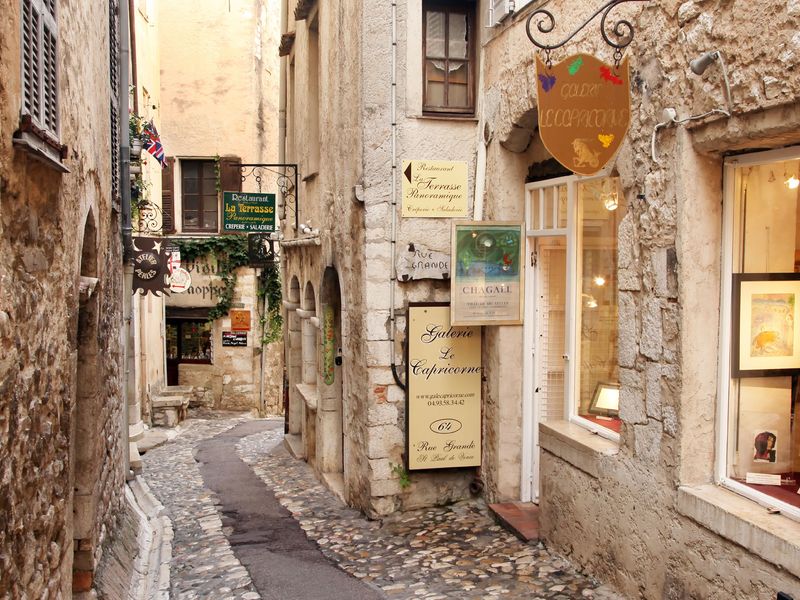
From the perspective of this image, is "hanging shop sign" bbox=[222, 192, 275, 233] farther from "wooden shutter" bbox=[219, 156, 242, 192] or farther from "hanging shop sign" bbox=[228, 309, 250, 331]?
"hanging shop sign" bbox=[228, 309, 250, 331]

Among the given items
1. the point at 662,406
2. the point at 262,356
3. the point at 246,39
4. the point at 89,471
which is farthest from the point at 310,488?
the point at 246,39

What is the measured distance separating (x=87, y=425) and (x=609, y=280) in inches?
151

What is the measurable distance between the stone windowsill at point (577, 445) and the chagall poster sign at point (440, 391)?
1.47 metres

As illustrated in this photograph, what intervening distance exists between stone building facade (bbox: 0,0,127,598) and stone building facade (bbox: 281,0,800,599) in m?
2.66

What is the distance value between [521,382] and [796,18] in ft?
13.7

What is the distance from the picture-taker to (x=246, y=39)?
63.6 feet

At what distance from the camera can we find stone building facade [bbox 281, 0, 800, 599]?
413 cm

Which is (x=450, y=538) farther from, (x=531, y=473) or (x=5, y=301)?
(x=5, y=301)

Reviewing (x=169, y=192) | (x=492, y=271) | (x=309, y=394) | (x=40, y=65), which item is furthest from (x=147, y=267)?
(x=169, y=192)

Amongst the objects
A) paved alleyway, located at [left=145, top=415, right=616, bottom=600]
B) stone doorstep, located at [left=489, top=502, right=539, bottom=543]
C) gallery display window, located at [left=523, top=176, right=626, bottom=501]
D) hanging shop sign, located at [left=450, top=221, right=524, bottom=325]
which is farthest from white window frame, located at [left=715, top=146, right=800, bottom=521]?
hanging shop sign, located at [left=450, top=221, right=524, bottom=325]

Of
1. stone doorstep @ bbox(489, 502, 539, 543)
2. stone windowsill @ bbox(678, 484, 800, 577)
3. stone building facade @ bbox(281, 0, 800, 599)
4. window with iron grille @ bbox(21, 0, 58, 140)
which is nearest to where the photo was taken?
window with iron grille @ bbox(21, 0, 58, 140)

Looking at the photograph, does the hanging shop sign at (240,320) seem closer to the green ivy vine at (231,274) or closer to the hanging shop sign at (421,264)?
the green ivy vine at (231,274)

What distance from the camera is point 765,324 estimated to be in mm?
4309

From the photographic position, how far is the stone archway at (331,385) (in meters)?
9.85
